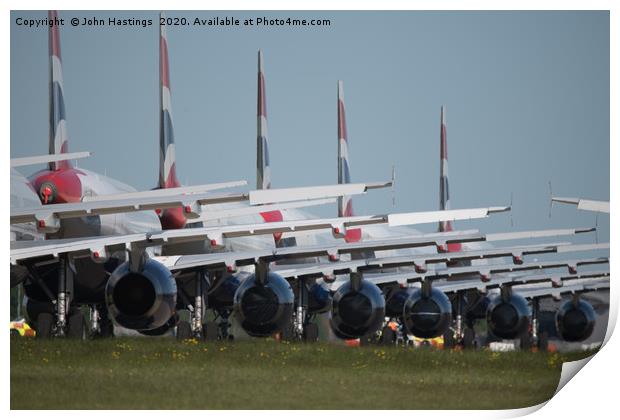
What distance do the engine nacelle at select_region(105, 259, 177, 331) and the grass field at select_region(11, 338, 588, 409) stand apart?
179cm

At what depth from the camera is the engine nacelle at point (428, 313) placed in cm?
3794

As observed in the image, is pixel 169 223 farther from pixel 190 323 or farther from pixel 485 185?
pixel 485 185

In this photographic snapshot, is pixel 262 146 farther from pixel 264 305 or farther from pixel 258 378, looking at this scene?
pixel 258 378

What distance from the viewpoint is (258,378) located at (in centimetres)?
2269

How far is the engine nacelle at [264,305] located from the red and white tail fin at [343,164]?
11.4 ft

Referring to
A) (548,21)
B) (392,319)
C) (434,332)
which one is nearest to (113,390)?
(548,21)

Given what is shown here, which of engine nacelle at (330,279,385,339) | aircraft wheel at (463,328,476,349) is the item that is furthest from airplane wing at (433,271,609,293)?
engine nacelle at (330,279,385,339)

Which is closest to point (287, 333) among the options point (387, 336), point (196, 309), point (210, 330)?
point (210, 330)

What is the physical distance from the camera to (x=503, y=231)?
27828 millimetres

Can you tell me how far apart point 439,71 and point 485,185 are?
2.33 m

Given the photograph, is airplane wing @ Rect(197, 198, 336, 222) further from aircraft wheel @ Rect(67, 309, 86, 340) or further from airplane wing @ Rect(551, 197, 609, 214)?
airplane wing @ Rect(551, 197, 609, 214)

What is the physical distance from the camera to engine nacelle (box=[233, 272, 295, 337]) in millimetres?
32344

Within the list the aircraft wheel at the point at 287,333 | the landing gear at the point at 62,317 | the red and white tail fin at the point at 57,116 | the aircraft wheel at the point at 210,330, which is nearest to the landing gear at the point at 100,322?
the landing gear at the point at 62,317

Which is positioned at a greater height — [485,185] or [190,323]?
[485,185]
